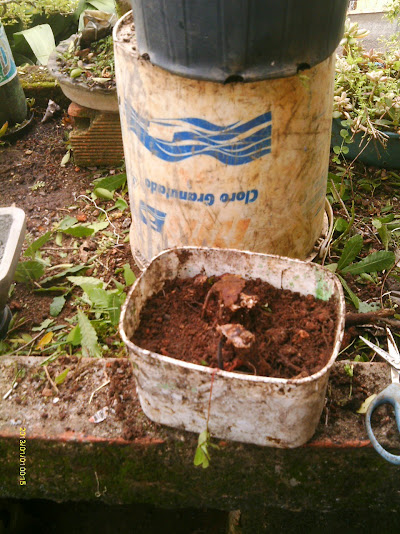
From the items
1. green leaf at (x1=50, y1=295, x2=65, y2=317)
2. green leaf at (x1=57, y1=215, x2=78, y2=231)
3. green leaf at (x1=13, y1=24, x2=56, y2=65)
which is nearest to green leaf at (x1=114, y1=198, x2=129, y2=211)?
green leaf at (x1=57, y1=215, x2=78, y2=231)

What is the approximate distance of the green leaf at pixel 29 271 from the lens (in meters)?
2.13

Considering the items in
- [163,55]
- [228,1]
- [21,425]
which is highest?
[228,1]

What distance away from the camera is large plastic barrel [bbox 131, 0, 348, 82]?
4.14ft

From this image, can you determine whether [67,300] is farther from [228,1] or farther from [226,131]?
[228,1]

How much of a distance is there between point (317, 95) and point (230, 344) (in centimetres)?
84

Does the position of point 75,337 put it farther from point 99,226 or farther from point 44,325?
point 99,226

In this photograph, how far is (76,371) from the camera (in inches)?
66.3

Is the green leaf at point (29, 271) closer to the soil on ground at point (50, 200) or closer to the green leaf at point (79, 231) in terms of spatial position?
the soil on ground at point (50, 200)

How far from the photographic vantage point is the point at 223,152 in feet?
5.19

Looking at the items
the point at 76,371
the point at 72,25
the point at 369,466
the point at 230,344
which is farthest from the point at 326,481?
the point at 72,25

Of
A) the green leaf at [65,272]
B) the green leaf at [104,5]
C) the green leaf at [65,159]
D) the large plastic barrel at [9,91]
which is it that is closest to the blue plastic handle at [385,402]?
the green leaf at [65,272]

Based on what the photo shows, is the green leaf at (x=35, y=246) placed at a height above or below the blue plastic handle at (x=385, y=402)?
below

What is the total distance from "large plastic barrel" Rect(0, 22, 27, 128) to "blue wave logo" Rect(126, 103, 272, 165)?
Result: 5.70ft
